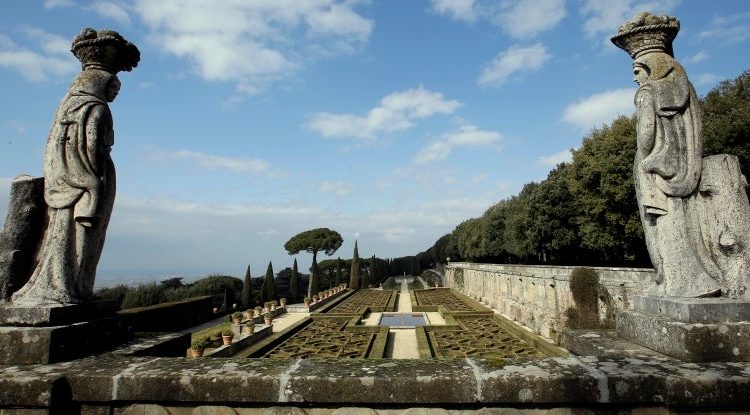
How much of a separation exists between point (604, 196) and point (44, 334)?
1050 inches

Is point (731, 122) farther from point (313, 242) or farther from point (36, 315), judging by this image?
point (313, 242)

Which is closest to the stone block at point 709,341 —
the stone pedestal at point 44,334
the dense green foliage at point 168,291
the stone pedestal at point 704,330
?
the stone pedestal at point 704,330

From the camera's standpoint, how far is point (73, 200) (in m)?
3.33

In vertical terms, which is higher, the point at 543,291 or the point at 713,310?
the point at 713,310

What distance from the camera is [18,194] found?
3.34 m

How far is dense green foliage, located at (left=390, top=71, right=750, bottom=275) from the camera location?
18.9 meters

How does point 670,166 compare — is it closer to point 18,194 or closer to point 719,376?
point 719,376

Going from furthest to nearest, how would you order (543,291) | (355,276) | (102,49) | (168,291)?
(355,276)
(168,291)
(543,291)
(102,49)

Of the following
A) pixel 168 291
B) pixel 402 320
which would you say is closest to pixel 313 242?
pixel 168 291

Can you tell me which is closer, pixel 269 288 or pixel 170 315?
pixel 170 315

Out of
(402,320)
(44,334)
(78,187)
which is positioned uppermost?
(78,187)

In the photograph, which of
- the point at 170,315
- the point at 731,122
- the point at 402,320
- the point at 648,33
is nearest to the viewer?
the point at 648,33

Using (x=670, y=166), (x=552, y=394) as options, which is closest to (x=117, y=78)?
(x=552, y=394)

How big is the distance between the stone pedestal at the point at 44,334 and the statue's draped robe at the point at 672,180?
14.5 feet
